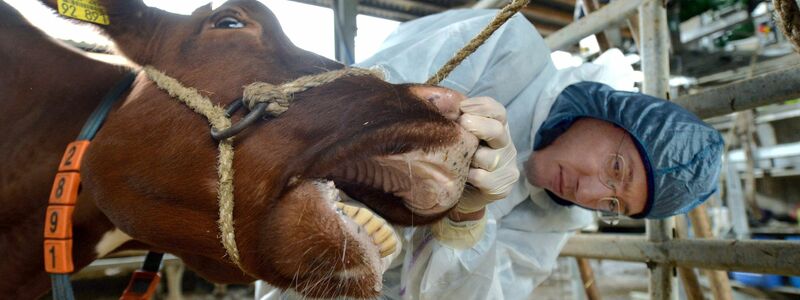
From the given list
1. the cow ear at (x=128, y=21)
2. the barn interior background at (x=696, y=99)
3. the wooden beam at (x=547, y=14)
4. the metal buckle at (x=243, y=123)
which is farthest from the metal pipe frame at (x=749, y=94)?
the wooden beam at (x=547, y=14)

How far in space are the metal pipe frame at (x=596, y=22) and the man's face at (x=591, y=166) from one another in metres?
0.46

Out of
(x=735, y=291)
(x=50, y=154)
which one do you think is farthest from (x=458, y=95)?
(x=735, y=291)

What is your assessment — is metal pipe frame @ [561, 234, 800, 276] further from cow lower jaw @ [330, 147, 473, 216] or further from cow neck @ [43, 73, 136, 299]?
cow neck @ [43, 73, 136, 299]

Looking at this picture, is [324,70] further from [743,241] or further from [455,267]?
[743,241]

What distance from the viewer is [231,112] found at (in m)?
0.92

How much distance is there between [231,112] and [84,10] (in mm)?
492

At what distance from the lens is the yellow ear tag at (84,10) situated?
1.10m

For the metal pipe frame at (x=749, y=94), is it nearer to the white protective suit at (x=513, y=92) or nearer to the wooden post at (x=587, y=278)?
the white protective suit at (x=513, y=92)

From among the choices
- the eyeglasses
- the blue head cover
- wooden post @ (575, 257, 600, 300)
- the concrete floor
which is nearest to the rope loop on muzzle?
the blue head cover

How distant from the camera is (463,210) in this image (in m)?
1.15

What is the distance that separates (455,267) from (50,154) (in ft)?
3.57

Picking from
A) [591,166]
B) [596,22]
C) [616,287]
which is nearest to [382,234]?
[591,166]

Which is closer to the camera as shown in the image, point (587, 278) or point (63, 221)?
point (63, 221)

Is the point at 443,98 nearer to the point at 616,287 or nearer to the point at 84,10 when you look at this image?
the point at 84,10
